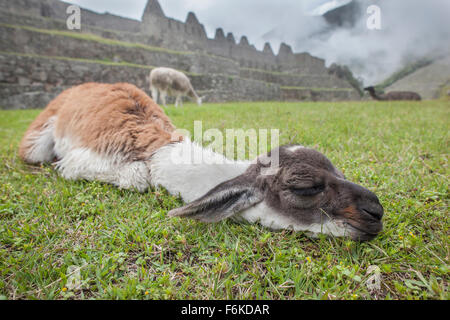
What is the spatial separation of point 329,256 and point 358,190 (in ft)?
1.47

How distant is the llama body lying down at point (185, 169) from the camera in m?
1.41

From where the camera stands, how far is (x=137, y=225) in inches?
60.2

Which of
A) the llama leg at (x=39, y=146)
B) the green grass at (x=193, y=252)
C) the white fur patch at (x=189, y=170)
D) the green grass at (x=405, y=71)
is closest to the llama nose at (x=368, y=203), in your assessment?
the green grass at (x=193, y=252)

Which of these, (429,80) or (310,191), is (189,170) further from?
(429,80)

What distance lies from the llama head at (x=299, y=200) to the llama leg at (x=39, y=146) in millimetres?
2366

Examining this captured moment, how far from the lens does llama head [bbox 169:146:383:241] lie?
52.5 inches

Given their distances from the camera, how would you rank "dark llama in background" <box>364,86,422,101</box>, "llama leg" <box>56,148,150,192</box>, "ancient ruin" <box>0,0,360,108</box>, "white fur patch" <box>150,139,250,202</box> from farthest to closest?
"dark llama in background" <box>364,86,422,101</box>
"ancient ruin" <box>0,0,360,108</box>
"llama leg" <box>56,148,150,192</box>
"white fur patch" <box>150,139,250,202</box>

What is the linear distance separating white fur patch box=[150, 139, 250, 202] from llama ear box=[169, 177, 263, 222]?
24 cm

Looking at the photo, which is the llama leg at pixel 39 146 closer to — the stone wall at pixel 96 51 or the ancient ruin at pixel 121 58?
the ancient ruin at pixel 121 58

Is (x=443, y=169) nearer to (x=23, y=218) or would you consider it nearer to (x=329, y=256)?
(x=329, y=256)

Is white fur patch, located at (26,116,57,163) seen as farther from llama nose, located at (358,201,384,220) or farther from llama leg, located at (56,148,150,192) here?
llama nose, located at (358,201,384,220)

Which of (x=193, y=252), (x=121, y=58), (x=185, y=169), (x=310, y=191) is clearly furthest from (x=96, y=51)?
(x=310, y=191)

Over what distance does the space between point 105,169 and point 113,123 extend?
1.54ft

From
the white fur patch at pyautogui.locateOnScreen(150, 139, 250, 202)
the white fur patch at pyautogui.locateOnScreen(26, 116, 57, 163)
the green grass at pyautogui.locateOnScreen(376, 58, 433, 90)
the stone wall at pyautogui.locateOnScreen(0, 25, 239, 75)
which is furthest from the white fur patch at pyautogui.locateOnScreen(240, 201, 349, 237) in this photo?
the green grass at pyautogui.locateOnScreen(376, 58, 433, 90)
